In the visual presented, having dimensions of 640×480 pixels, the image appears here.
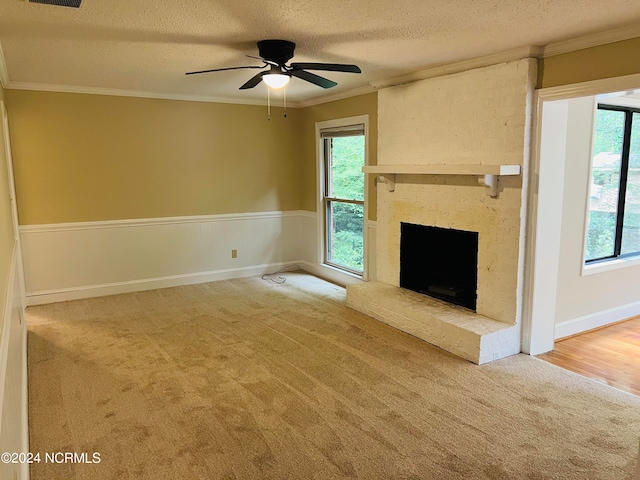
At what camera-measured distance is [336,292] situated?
216 inches

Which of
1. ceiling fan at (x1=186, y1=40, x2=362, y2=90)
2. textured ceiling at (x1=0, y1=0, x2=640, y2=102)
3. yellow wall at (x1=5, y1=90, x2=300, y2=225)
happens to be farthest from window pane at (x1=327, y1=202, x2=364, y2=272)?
ceiling fan at (x1=186, y1=40, x2=362, y2=90)

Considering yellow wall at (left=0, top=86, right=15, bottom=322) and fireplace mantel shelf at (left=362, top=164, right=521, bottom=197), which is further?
fireplace mantel shelf at (left=362, top=164, right=521, bottom=197)

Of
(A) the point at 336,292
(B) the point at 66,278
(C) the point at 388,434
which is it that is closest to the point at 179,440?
(C) the point at 388,434

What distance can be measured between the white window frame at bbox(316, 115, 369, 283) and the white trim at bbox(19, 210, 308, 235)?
1.33 ft

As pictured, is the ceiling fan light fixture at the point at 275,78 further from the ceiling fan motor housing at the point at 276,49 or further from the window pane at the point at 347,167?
the window pane at the point at 347,167

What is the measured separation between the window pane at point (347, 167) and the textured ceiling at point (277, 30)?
1.44 m

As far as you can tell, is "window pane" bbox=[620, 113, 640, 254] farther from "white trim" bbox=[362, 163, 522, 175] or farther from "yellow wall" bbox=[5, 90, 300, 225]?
"yellow wall" bbox=[5, 90, 300, 225]

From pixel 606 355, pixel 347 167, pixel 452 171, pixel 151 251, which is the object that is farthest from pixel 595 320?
pixel 151 251

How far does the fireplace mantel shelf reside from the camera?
140 inches

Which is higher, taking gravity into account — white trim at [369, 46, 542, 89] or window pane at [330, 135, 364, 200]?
white trim at [369, 46, 542, 89]

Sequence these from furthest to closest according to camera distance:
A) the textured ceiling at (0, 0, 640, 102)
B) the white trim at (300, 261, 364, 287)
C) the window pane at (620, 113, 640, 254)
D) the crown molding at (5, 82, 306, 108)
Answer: the white trim at (300, 261, 364, 287) → the crown molding at (5, 82, 306, 108) → the window pane at (620, 113, 640, 254) → the textured ceiling at (0, 0, 640, 102)

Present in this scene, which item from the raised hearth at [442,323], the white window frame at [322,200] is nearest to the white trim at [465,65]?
the white window frame at [322,200]

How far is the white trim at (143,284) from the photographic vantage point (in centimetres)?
516

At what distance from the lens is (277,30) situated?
2.93 meters
